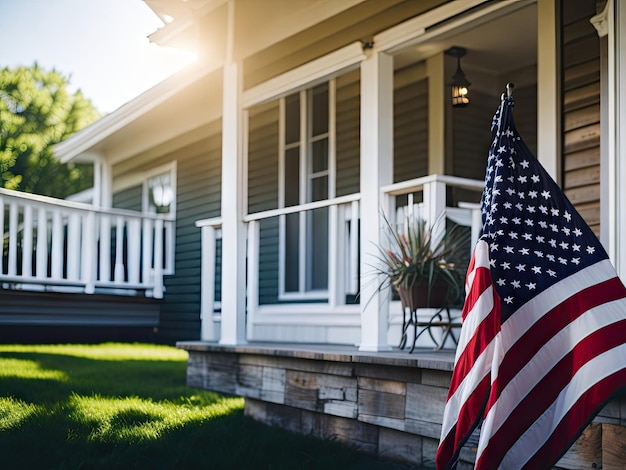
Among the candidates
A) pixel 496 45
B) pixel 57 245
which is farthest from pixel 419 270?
pixel 57 245

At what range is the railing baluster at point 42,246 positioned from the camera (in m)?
9.00

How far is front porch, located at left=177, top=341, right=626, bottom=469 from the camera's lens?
3473 millimetres

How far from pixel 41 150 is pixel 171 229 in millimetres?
15829

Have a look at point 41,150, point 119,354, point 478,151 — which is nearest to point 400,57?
point 478,151

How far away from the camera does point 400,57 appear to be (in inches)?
304

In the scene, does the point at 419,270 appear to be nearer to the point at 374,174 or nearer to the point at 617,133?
the point at 374,174

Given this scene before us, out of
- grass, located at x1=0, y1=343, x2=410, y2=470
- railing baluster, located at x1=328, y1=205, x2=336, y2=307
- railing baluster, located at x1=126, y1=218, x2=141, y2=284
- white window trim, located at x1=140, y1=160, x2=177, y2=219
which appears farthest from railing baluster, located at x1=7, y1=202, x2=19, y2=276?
railing baluster, located at x1=328, y1=205, x2=336, y2=307

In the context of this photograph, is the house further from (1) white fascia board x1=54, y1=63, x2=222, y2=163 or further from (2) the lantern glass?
(2) the lantern glass

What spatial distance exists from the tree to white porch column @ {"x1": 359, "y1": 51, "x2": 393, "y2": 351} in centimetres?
1843

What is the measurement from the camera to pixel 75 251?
9.55m

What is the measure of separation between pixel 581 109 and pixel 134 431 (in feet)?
11.1

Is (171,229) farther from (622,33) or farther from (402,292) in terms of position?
(622,33)

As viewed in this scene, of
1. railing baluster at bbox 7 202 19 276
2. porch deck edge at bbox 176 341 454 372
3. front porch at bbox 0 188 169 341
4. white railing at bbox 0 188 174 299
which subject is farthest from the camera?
front porch at bbox 0 188 169 341

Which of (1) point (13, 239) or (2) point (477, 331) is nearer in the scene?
(2) point (477, 331)
